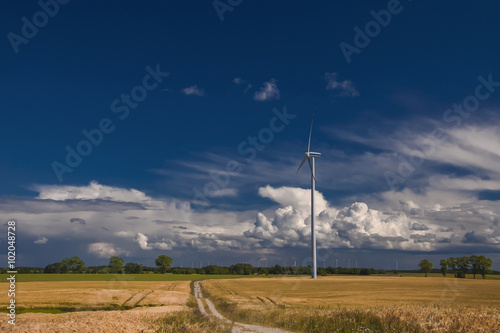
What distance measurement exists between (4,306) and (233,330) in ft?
143

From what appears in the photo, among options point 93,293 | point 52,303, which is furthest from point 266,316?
point 93,293

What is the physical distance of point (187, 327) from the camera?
1304 inches

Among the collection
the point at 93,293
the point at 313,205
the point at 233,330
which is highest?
the point at 313,205

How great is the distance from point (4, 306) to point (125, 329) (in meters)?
39.6

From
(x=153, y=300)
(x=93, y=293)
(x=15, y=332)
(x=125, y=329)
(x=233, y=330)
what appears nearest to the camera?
(x=15, y=332)

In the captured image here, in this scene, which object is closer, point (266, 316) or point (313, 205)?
point (266, 316)

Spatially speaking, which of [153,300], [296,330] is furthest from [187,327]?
[153,300]

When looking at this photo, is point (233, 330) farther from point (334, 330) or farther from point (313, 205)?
point (313, 205)

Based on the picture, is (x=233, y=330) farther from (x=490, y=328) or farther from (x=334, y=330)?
(x=490, y=328)

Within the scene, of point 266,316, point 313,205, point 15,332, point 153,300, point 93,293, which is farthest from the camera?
point 313,205

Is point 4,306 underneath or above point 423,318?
underneath

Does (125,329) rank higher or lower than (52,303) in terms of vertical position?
higher

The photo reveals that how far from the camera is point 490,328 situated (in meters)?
27.4

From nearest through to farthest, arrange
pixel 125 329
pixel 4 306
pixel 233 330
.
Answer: pixel 125 329
pixel 233 330
pixel 4 306
